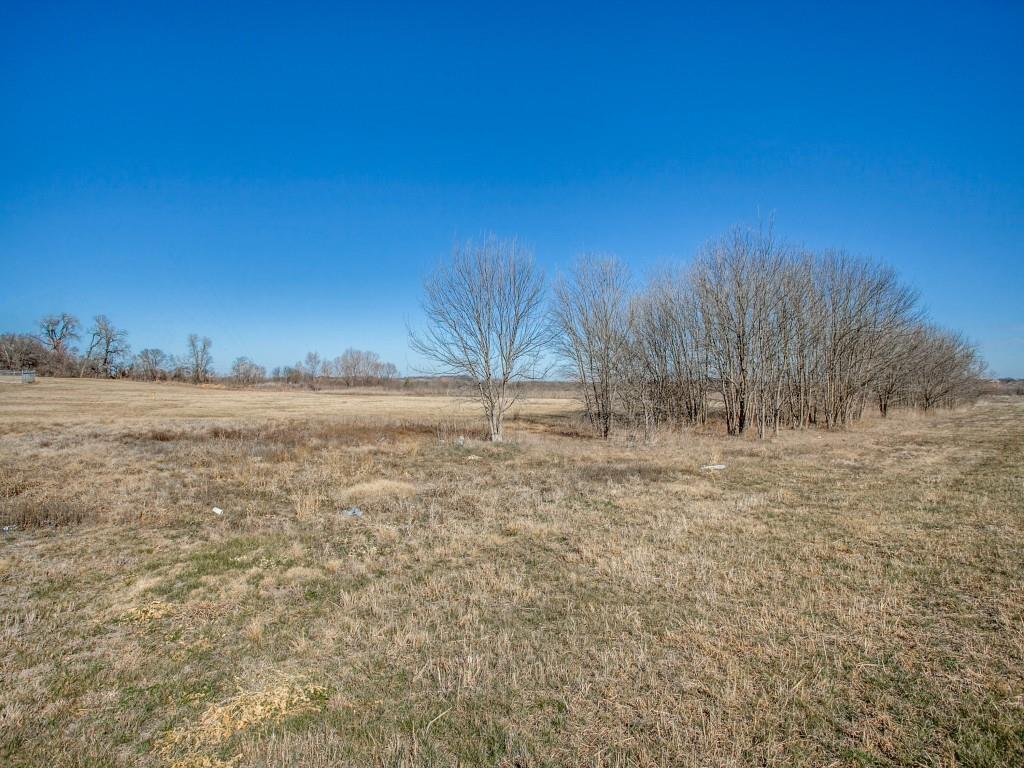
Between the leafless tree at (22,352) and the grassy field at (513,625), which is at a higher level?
the leafless tree at (22,352)

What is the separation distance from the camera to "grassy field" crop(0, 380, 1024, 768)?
3.18 meters

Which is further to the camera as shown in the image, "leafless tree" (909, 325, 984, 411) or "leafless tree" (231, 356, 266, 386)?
"leafless tree" (231, 356, 266, 386)

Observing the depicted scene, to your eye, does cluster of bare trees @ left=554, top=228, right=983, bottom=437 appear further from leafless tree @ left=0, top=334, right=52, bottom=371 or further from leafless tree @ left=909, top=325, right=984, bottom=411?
leafless tree @ left=0, top=334, right=52, bottom=371

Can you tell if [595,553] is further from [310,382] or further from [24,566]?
A: [310,382]

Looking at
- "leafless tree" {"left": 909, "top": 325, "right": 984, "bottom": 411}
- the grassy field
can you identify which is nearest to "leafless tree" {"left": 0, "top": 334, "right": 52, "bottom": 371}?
the grassy field

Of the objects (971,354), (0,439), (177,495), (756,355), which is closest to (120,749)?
(177,495)

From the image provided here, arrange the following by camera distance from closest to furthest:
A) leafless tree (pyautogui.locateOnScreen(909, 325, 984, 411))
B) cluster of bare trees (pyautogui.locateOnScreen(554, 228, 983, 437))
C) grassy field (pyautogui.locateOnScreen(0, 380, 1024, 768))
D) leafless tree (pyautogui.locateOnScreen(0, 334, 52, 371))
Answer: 1. grassy field (pyautogui.locateOnScreen(0, 380, 1024, 768))
2. cluster of bare trees (pyautogui.locateOnScreen(554, 228, 983, 437))
3. leafless tree (pyautogui.locateOnScreen(909, 325, 984, 411))
4. leafless tree (pyautogui.locateOnScreen(0, 334, 52, 371))

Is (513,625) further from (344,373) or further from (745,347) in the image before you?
(344,373)

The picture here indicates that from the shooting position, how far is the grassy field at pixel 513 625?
3.18m

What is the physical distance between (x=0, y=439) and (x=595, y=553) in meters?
23.9

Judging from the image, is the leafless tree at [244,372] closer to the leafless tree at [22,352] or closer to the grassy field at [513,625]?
the leafless tree at [22,352]

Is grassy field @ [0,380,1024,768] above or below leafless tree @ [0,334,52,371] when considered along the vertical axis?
below

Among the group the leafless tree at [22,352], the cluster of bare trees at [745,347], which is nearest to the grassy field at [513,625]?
the cluster of bare trees at [745,347]

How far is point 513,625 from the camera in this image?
4.81 m
